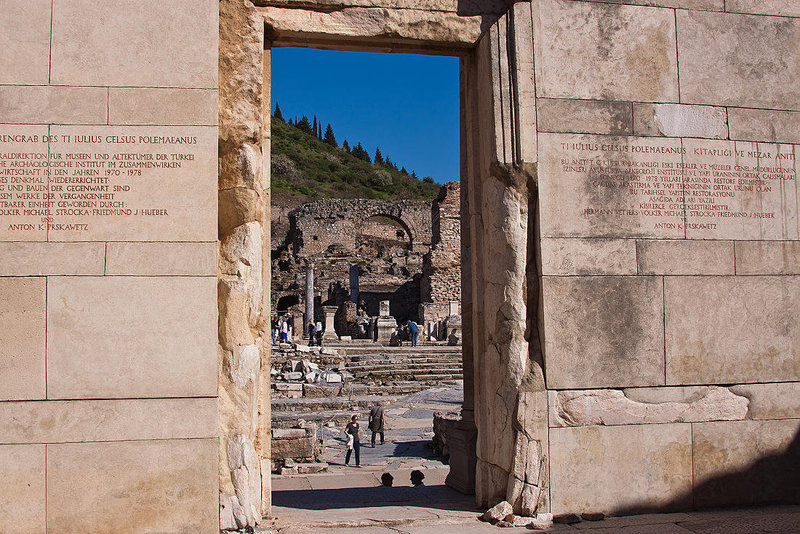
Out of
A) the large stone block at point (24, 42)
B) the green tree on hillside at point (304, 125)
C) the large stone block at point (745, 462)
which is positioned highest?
the green tree on hillside at point (304, 125)

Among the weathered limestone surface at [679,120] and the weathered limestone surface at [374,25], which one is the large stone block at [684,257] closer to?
Answer: the weathered limestone surface at [679,120]

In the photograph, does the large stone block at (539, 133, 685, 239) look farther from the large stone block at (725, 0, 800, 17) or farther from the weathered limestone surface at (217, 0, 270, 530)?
the weathered limestone surface at (217, 0, 270, 530)

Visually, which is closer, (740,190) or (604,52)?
(604,52)

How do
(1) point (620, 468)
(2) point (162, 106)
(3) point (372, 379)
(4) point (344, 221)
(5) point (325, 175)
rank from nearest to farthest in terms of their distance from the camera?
1. (2) point (162, 106)
2. (1) point (620, 468)
3. (3) point (372, 379)
4. (4) point (344, 221)
5. (5) point (325, 175)

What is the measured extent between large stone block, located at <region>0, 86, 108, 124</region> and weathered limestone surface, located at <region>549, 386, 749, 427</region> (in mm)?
4088

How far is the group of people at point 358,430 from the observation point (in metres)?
10.6

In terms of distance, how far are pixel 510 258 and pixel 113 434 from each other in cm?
326

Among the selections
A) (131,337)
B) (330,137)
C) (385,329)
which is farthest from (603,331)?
(330,137)

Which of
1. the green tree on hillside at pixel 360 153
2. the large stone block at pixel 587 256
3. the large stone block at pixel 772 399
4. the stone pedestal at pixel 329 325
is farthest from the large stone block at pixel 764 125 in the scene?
the green tree on hillside at pixel 360 153

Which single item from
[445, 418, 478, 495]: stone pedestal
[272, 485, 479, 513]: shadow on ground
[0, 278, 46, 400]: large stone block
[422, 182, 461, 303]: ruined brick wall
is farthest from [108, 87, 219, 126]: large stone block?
[422, 182, 461, 303]: ruined brick wall

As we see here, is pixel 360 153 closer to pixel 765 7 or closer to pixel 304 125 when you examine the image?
pixel 304 125

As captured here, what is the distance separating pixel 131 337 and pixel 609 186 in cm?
390

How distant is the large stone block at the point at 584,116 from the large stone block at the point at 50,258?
3581 mm

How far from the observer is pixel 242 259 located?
5566 millimetres
